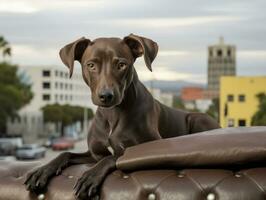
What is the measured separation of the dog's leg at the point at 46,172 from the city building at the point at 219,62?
186 metres

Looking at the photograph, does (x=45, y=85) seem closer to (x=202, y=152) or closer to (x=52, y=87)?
(x=52, y=87)

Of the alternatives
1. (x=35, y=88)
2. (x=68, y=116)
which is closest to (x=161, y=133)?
(x=68, y=116)

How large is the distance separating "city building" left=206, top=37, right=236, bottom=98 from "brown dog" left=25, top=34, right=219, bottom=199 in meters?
186

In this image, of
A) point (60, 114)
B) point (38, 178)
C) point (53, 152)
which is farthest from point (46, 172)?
point (60, 114)

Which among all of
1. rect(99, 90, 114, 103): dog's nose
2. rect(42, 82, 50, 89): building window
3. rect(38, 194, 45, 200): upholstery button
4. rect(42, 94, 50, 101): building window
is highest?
rect(99, 90, 114, 103): dog's nose

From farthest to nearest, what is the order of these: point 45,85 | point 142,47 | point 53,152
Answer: point 45,85
point 53,152
point 142,47

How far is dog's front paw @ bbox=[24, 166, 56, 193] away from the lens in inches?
130

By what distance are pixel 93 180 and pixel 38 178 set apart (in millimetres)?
275

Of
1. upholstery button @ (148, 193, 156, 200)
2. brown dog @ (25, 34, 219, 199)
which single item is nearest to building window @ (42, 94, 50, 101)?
brown dog @ (25, 34, 219, 199)

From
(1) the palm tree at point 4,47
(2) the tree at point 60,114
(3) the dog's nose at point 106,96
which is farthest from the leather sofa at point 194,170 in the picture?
(2) the tree at point 60,114

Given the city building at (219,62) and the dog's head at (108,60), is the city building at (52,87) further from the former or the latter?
the dog's head at (108,60)

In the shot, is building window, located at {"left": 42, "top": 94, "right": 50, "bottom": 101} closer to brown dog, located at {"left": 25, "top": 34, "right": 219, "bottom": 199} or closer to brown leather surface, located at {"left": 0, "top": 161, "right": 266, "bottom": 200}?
brown dog, located at {"left": 25, "top": 34, "right": 219, "bottom": 199}

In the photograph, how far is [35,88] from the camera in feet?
363

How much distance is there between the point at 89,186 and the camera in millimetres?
3164
